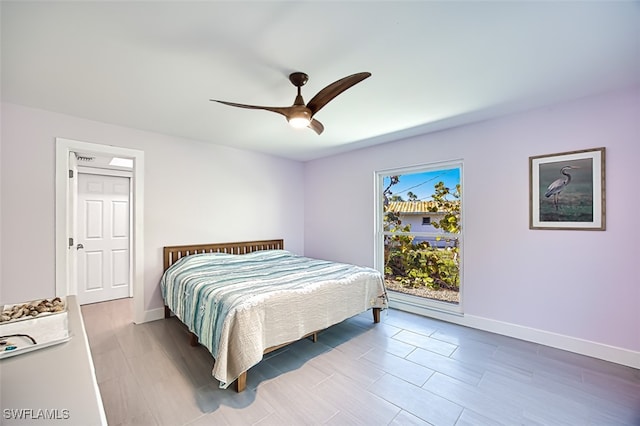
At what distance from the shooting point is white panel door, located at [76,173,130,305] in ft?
13.2

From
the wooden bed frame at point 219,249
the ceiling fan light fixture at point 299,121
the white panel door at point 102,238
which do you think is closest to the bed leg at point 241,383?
the wooden bed frame at point 219,249

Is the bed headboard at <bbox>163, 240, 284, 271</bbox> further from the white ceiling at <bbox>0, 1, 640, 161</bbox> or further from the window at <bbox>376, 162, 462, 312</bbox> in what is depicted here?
the window at <bbox>376, 162, 462, 312</bbox>

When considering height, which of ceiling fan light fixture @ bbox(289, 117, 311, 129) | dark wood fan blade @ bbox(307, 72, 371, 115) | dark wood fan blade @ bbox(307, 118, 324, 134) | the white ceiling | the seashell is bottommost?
the seashell

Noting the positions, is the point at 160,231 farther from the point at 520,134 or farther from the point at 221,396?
the point at 520,134

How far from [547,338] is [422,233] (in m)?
1.69

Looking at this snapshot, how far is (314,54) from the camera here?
183 cm

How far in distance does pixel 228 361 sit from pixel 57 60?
8.23ft

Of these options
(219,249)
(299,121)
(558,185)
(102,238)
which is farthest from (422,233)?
(102,238)

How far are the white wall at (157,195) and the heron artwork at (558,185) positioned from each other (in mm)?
3762

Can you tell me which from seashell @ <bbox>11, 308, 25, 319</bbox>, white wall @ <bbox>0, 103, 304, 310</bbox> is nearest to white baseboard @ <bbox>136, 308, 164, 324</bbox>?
white wall @ <bbox>0, 103, 304, 310</bbox>

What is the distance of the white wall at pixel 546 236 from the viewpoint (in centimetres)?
233
